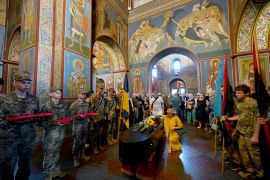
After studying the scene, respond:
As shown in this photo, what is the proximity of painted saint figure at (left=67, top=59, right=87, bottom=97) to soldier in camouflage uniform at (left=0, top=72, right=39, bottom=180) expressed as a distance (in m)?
3.58

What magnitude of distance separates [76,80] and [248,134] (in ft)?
19.3

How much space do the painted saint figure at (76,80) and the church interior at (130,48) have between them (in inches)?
1.7

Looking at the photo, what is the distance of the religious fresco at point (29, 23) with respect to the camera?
16.9 feet

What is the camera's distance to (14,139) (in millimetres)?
1936

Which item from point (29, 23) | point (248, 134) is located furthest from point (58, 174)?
point (29, 23)

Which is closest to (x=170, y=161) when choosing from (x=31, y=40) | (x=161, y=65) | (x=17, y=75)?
(x=17, y=75)

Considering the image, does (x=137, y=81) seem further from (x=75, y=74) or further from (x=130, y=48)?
(x=75, y=74)

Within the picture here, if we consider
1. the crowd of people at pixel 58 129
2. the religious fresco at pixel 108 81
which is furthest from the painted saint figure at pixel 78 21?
the religious fresco at pixel 108 81

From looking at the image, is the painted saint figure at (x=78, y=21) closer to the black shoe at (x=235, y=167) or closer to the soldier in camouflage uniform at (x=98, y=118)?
the soldier in camouflage uniform at (x=98, y=118)

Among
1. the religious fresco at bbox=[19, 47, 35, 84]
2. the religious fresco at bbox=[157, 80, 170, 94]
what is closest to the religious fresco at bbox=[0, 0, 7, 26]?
the religious fresco at bbox=[19, 47, 35, 84]

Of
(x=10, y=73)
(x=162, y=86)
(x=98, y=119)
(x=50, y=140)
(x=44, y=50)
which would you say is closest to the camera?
(x=50, y=140)

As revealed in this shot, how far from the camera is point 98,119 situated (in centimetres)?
407

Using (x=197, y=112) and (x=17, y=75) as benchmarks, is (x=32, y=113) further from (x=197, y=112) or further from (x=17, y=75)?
(x=197, y=112)

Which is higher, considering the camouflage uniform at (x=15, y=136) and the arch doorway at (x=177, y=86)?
the arch doorway at (x=177, y=86)
